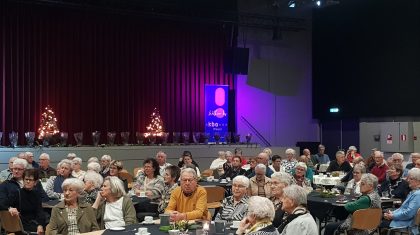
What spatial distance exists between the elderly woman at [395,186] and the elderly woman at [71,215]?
509 cm

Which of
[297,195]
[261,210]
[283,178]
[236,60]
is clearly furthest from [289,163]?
[261,210]

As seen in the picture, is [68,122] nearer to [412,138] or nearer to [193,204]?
[412,138]

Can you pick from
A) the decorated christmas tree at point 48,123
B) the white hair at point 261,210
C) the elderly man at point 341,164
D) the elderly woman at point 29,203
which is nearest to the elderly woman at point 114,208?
the elderly woman at point 29,203

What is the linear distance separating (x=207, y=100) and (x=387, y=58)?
6.05m

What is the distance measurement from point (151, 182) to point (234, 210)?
2.51m

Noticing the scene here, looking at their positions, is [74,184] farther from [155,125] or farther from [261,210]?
[155,125]

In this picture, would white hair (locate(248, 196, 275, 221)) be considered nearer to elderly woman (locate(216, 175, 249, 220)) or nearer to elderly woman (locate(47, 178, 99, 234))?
elderly woman (locate(216, 175, 249, 220))

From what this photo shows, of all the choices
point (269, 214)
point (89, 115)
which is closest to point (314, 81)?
point (89, 115)

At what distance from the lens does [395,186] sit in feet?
30.4

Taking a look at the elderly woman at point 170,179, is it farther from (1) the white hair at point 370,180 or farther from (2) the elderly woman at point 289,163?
(2) the elderly woman at point 289,163

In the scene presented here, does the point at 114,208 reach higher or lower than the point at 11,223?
higher

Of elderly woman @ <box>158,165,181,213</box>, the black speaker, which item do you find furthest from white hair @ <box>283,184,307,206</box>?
the black speaker

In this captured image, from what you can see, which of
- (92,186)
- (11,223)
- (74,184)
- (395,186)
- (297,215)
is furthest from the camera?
(395,186)

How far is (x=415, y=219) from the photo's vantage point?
7.37 m
